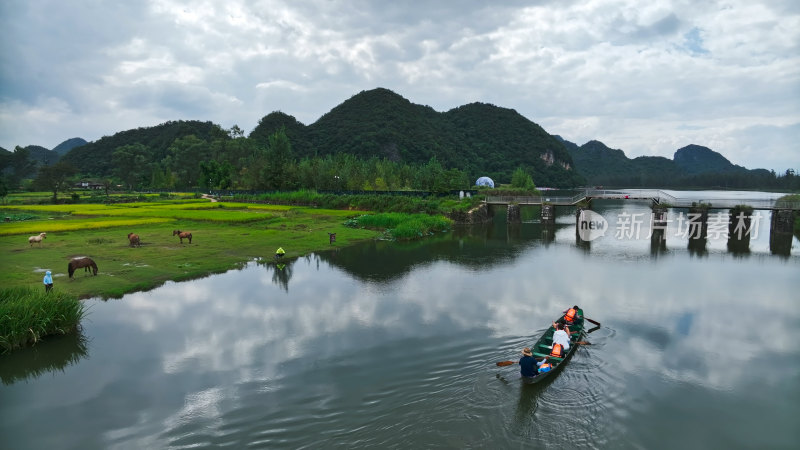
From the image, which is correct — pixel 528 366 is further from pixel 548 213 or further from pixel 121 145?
pixel 121 145

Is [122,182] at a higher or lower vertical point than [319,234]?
higher

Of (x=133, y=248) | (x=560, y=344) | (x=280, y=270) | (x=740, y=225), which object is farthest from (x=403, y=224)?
(x=740, y=225)

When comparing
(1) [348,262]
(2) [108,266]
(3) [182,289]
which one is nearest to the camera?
(3) [182,289]

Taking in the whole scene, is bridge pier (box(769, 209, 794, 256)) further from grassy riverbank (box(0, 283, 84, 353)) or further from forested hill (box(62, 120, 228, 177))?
forested hill (box(62, 120, 228, 177))

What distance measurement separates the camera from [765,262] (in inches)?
1437

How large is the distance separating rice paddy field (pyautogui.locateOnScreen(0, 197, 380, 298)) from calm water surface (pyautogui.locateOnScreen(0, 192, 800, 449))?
3.09m

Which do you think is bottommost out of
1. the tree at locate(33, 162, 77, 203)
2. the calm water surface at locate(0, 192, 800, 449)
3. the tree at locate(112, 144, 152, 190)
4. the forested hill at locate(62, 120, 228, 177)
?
the calm water surface at locate(0, 192, 800, 449)

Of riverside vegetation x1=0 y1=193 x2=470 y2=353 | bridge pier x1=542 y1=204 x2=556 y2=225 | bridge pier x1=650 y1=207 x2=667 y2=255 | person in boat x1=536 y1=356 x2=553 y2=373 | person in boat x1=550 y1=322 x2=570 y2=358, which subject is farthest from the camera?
bridge pier x1=542 y1=204 x2=556 y2=225

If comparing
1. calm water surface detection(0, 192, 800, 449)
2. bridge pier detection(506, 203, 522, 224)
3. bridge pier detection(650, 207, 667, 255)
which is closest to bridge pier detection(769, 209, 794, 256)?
bridge pier detection(650, 207, 667, 255)

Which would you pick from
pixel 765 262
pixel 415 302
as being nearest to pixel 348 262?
pixel 415 302

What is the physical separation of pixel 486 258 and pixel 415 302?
15.4m

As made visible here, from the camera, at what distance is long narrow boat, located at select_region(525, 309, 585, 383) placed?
14.5 metres

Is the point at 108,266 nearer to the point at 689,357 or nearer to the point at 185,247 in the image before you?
the point at 185,247

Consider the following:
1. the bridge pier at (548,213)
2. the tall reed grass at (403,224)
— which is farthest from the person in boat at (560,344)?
the bridge pier at (548,213)
